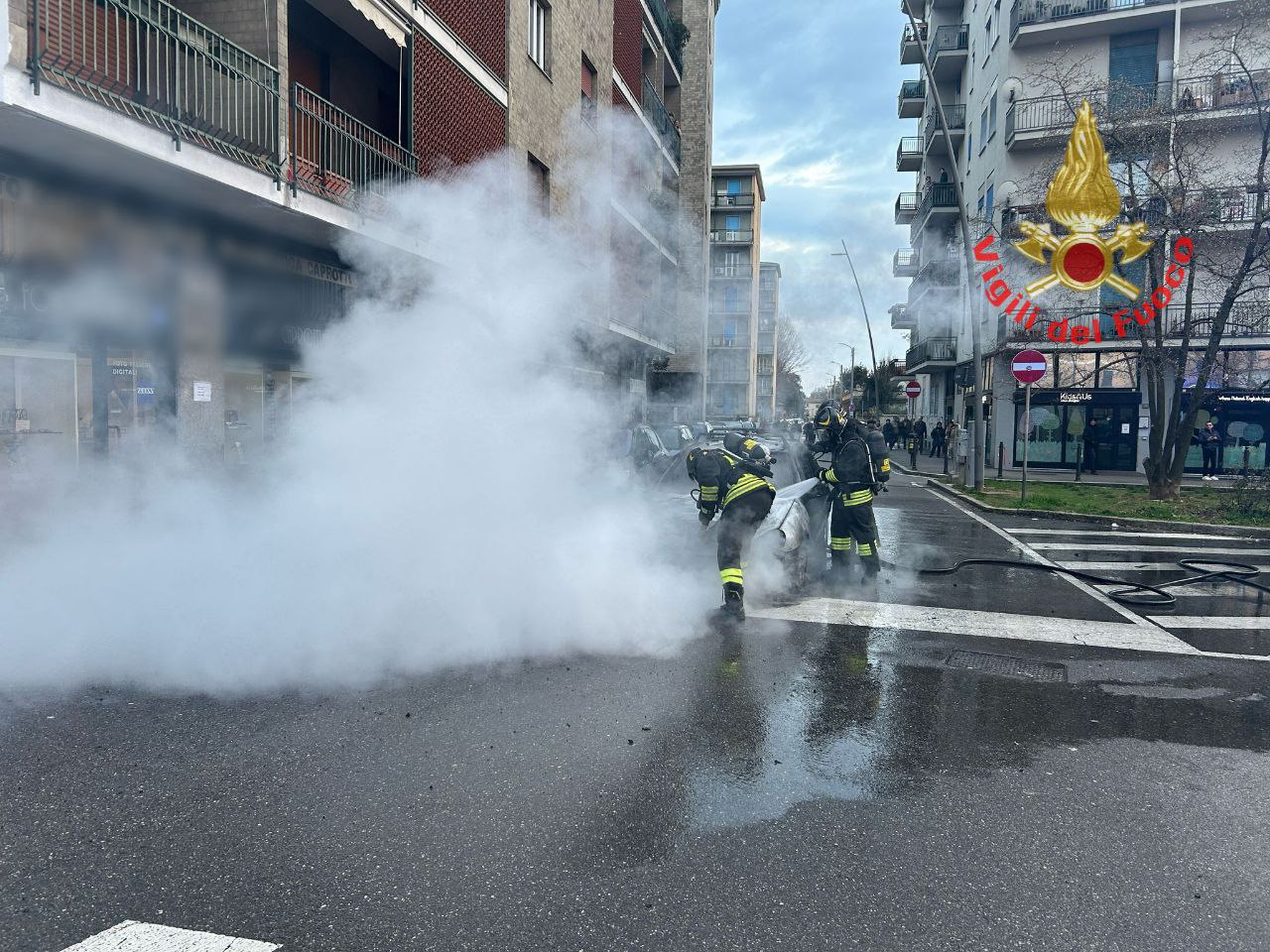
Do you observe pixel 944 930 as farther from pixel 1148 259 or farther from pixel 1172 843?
pixel 1148 259

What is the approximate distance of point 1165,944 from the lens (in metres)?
2.21

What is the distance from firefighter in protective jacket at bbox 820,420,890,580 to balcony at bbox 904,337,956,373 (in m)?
19.2

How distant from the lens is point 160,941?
2.15 m

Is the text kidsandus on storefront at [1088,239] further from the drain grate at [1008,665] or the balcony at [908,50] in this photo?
the balcony at [908,50]

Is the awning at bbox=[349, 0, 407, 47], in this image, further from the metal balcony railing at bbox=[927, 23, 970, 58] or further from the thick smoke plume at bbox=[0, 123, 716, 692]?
the metal balcony railing at bbox=[927, 23, 970, 58]

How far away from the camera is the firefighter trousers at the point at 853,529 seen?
6.89 m

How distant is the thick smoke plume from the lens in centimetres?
444

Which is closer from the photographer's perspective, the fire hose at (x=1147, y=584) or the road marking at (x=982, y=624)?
the road marking at (x=982, y=624)

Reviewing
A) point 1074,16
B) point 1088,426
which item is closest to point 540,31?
point 1074,16

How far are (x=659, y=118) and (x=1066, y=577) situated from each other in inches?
687

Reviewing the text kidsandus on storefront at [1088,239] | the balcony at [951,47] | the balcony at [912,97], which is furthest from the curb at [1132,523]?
the balcony at [912,97]

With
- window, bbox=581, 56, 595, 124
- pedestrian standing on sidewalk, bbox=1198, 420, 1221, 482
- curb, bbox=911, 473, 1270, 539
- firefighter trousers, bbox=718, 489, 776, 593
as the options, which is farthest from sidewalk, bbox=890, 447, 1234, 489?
firefighter trousers, bbox=718, 489, 776, 593

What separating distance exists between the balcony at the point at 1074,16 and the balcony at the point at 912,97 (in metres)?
9.70

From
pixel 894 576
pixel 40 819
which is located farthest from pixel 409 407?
pixel 894 576
